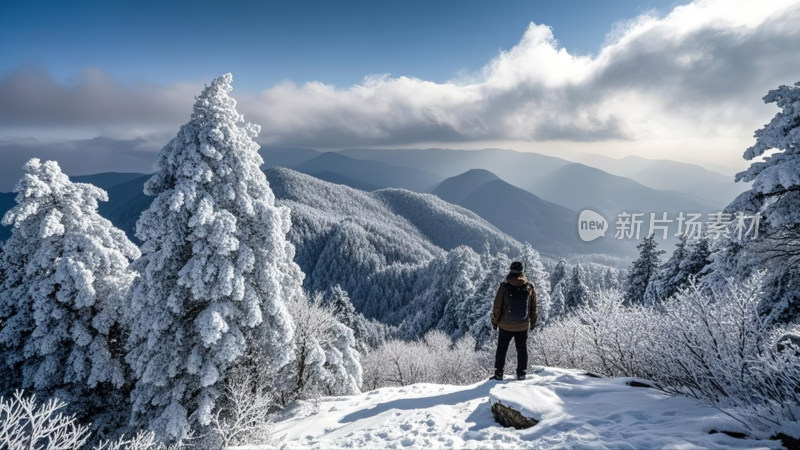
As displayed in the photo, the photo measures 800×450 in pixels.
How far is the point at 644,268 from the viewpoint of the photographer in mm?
29438

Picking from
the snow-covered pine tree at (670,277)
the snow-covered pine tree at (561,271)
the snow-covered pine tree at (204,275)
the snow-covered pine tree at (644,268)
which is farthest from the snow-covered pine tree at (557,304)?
the snow-covered pine tree at (204,275)

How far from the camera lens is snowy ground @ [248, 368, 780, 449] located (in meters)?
4.95

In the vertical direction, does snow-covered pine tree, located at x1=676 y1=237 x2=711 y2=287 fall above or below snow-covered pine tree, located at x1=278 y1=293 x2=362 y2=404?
above

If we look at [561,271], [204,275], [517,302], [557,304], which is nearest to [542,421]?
[517,302]

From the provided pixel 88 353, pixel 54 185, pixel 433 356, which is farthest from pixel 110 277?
pixel 433 356

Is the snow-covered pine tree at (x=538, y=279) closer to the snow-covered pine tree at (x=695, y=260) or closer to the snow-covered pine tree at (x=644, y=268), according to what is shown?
the snow-covered pine tree at (x=644, y=268)

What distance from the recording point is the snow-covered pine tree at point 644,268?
94.8 ft

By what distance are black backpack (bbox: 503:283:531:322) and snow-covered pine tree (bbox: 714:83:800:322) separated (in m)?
6.38

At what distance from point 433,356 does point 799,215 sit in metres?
26.0

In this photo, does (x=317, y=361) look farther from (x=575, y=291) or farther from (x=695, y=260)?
(x=575, y=291)

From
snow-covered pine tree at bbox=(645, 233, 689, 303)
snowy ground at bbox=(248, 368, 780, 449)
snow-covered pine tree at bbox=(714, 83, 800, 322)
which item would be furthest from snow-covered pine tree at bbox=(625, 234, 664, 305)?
snowy ground at bbox=(248, 368, 780, 449)

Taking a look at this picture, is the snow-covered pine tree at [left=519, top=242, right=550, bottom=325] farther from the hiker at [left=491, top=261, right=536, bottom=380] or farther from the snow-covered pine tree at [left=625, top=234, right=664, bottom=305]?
the hiker at [left=491, top=261, right=536, bottom=380]

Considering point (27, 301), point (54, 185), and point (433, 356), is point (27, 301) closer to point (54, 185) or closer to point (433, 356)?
point (54, 185)

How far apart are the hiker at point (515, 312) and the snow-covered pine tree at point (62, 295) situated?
13127 millimetres
